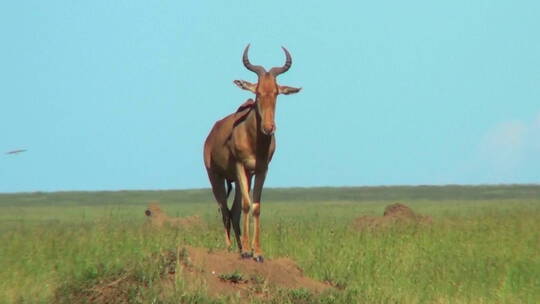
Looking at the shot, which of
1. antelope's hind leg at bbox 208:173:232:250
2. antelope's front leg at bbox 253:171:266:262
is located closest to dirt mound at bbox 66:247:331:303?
antelope's front leg at bbox 253:171:266:262

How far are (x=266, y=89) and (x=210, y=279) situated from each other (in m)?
2.94

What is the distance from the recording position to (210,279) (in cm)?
1252

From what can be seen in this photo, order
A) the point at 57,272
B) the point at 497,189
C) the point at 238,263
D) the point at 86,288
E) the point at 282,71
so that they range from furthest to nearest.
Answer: the point at 497,189
the point at 57,272
the point at 282,71
the point at 238,263
the point at 86,288

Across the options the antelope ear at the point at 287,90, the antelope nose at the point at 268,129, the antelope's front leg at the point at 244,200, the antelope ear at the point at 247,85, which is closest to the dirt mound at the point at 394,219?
the antelope's front leg at the point at 244,200

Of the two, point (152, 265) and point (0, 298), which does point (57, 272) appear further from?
point (152, 265)

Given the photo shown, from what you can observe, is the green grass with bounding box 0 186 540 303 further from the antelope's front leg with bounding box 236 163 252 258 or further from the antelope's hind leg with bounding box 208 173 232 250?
the antelope's front leg with bounding box 236 163 252 258

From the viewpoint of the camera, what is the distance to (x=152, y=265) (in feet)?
40.5

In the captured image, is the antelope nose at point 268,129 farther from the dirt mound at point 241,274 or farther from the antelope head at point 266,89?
the dirt mound at point 241,274

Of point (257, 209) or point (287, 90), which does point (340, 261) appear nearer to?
point (257, 209)

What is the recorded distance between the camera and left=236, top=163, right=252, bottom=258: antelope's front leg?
14.4m

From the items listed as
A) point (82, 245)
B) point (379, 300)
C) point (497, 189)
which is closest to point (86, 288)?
point (379, 300)

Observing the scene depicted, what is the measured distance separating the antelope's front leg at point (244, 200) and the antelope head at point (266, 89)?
0.74 meters

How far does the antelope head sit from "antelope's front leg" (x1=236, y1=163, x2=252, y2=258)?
74 cm

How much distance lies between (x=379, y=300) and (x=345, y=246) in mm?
5978
